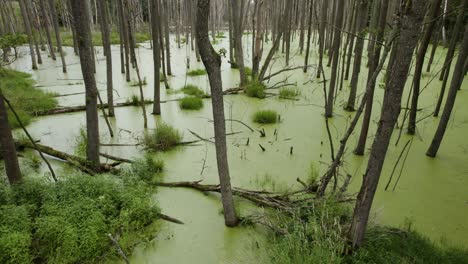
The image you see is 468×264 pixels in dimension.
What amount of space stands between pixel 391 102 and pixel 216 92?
41.0 inches

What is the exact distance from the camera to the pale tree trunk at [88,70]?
2.72m

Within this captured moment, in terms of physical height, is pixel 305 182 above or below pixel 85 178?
below

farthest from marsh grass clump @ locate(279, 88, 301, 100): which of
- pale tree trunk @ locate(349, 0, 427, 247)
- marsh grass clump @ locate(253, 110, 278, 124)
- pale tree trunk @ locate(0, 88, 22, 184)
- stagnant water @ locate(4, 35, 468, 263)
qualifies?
pale tree trunk @ locate(0, 88, 22, 184)

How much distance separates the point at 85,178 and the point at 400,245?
251 cm

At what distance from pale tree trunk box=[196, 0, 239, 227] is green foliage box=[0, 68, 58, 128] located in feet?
11.4

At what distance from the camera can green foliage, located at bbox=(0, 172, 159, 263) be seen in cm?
213

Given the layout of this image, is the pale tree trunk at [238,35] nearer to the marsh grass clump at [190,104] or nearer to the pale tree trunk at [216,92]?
the marsh grass clump at [190,104]

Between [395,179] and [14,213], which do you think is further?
[395,179]

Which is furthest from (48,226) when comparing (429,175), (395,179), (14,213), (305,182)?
(429,175)

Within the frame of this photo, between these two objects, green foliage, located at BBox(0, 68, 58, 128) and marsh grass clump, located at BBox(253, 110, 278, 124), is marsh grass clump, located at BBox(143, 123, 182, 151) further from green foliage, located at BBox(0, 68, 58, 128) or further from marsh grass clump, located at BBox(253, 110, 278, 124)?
green foliage, located at BBox(0, 68, 58, 128)

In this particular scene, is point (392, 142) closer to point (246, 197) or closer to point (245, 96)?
point (246, 197)

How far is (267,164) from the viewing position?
3.49 meters

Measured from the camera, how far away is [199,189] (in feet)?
9.92

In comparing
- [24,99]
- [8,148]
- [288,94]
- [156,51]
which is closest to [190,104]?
[156,51]
